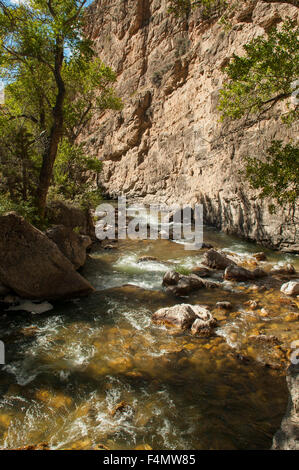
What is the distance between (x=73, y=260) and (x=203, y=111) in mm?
19077

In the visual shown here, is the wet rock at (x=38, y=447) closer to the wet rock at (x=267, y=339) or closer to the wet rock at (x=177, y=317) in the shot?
the wet rock at (x=177, y=317)

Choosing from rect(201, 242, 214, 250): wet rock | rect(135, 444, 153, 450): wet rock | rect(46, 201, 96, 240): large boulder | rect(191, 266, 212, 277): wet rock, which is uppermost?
rect(46, 201, 96, 240): large boulder

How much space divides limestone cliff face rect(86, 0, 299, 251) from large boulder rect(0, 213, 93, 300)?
770 cm

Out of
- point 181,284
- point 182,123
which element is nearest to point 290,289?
point 181,284

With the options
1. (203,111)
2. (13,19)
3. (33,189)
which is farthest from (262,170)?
(203,111)

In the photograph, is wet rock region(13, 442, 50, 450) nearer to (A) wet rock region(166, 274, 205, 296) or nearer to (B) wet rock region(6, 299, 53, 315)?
(B) wet rock region(6, 299, 53, 315)

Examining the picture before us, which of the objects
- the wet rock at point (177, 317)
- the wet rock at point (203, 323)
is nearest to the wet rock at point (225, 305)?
the wet rock at point (203, 323)

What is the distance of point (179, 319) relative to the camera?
5906 millimetres

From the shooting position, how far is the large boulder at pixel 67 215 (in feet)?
33.2

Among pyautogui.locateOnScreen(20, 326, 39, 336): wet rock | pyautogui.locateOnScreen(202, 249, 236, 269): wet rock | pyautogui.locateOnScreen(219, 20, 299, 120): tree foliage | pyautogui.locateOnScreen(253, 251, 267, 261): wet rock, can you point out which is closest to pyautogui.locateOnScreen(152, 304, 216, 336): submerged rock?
pyautogui.locateOnScreen(20, 326, 39, 336): wet rock

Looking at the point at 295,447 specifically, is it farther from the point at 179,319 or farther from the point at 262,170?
the point at 262,170

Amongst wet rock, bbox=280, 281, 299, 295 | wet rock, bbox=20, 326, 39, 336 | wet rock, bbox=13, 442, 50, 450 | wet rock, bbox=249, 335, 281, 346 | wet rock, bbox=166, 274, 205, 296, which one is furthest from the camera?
wet rock, bbox=166, 274, 205, 296

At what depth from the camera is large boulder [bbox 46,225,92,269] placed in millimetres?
8523

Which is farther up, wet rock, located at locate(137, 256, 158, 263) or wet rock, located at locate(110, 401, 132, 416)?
wet rock, located at locate(137, 256, 158, 263)
